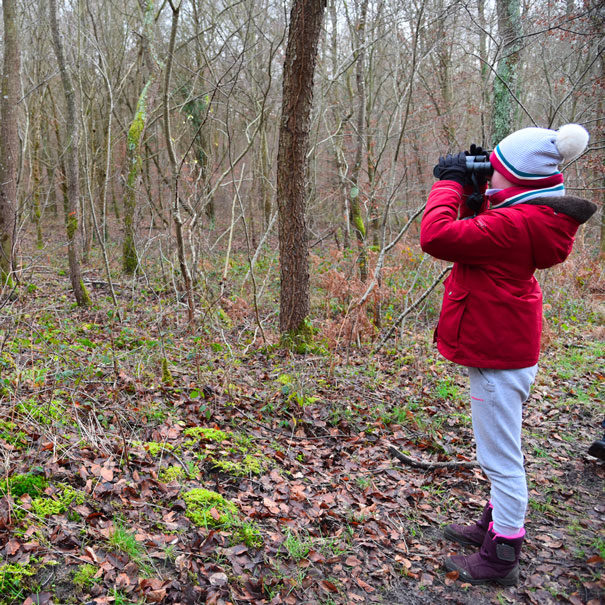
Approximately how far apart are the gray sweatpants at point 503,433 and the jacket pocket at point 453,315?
8.4 inches

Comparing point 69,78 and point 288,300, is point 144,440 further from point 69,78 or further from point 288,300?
point 69,78

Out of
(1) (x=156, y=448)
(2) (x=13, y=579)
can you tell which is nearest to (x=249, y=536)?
(1) (x=156, y=448)

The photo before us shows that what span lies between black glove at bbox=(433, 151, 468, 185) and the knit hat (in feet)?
0.66

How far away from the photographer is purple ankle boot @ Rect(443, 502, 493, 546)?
2889 mm

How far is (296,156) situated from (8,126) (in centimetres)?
579

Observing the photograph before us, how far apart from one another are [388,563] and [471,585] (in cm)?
48

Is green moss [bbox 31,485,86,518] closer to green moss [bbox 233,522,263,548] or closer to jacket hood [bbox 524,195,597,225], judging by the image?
green moss [bbox 233,522,263,548]

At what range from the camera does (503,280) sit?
2.40 m

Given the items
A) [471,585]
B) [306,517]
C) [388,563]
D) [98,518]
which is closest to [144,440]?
[98,518]

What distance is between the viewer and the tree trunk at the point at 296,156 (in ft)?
17.7

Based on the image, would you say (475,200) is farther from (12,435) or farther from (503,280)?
(12,435)

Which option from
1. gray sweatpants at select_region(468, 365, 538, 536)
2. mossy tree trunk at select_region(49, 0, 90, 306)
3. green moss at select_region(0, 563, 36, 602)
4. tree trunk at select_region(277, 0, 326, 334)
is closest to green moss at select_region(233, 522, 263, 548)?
green moss at select_region(0, 563, 36, 602)

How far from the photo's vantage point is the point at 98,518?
2.65 meters

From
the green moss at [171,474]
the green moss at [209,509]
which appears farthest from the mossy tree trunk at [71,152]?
the green moss at [209,509]
